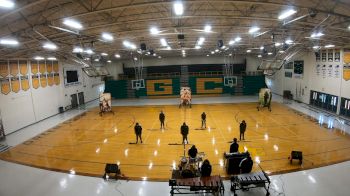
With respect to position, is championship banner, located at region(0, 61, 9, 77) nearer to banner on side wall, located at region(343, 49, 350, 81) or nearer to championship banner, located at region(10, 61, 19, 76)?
championship banner, located at region(10, 61, 19, 76)

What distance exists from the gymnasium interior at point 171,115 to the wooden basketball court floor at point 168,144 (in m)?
0.09

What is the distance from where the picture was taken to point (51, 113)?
2338 cm

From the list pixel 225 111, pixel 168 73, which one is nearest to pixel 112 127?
pixel 225 111

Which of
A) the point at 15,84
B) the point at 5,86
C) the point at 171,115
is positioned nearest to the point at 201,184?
the point at 171,115

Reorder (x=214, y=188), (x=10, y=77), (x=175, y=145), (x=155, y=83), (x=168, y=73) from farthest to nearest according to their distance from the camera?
(x=168, y=73) → (x=155, y=83) → (x=10, y=77) → (x=175, y=145) → (x=214, y=188)

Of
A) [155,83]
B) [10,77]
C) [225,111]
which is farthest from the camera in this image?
[155,83]

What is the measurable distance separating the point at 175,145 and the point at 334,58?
16995 millimetres

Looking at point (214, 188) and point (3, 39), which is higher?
point (3, 39)

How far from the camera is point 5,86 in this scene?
57.6ft

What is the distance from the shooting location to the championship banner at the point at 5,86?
1725cm

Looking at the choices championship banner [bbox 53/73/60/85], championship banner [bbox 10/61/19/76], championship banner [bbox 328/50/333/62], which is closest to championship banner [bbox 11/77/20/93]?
championship banner [bbox 10/61/19/76]

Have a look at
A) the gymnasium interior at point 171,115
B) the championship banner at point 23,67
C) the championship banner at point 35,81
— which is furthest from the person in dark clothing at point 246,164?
the championship banner at point 35,81

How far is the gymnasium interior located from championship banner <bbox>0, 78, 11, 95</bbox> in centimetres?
8

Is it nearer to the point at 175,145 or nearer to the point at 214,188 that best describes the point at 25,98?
the point at 175,145
